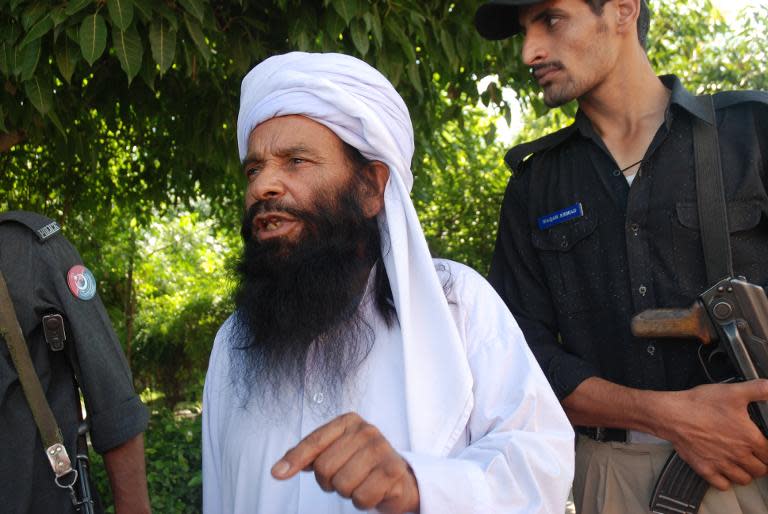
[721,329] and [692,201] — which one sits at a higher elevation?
[692,201]

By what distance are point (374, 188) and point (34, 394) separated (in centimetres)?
108

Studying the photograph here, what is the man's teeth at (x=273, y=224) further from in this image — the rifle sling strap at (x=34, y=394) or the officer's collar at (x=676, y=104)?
the officer's collar at (x=676, y=104)

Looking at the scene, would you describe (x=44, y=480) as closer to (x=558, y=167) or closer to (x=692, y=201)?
(x=558, y=167)

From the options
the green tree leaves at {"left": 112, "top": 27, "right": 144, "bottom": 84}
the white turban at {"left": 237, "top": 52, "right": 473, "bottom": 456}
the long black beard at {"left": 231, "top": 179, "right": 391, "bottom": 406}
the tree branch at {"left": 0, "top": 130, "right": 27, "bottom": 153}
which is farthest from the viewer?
the tree branch at {"left": 0, "top": 130, "right": 27, "bottom": 153}

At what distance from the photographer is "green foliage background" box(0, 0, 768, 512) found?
3062mm

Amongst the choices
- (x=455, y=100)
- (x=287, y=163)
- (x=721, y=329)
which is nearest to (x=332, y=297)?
(x=287, y=163)

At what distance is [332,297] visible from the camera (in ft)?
7.41

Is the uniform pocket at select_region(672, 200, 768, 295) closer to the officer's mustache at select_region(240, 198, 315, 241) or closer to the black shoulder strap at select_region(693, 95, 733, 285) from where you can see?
the black shoulder strap at select_region(693, 95, 733, 285)

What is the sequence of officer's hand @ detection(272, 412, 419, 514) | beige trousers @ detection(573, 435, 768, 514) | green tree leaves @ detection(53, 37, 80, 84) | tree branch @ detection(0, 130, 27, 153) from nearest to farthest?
officer's hand @ detection(272, 412, 419, 514) < beige trousers @ detection(573, 435, 768, 514) < green tree leaves @ detection(53, 37, 80, 84) < tree branch @ detection(0, 130, 27, 153)

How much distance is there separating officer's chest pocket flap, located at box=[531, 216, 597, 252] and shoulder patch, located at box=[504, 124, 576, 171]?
0.30m

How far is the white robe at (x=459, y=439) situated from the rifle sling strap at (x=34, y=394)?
17.0 inches

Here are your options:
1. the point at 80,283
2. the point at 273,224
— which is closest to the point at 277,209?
the point at 273,224

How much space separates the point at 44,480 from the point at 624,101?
6.60ft

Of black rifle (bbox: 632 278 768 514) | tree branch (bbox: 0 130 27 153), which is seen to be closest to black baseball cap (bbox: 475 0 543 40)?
black rifle (bbox: 632 278 768 514)
